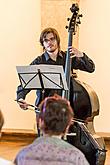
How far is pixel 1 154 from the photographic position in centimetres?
411

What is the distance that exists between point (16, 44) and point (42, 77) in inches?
72.8

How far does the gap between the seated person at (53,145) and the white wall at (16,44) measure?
3103 millimetres

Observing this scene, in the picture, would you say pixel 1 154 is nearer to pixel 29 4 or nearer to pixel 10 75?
pixel 10 75

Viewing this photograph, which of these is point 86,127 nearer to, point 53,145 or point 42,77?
point 42,77

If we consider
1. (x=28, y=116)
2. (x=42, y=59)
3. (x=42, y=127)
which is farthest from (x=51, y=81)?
(x=28, y=116)

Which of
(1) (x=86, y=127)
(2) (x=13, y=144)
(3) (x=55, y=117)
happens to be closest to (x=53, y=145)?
(3) (x=55, y=117)

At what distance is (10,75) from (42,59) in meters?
1.46

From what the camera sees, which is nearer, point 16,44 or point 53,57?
point 53,57

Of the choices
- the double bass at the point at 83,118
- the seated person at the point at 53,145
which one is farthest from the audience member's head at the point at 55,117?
the double bass at the point at 83,118

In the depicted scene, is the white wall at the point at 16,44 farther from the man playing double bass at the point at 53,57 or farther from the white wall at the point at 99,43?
the man playing double bass at the point at 53,57

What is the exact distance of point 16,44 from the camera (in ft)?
14.9

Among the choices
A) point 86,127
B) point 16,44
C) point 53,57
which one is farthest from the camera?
point 16,44

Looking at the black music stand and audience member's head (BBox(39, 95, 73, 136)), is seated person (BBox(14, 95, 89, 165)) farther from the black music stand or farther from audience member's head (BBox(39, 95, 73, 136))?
the black music stand

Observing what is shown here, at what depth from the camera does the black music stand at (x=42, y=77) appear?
270 cm
